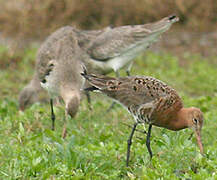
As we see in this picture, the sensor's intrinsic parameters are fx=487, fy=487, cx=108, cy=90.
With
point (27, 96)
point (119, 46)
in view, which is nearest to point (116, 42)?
point (119, 46)

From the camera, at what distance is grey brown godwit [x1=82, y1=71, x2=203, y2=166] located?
220 inches

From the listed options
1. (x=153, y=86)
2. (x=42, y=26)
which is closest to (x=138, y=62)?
(x=42, y=26)

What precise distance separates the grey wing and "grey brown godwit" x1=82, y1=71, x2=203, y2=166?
324 centimetres

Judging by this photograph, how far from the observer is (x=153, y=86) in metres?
5.73

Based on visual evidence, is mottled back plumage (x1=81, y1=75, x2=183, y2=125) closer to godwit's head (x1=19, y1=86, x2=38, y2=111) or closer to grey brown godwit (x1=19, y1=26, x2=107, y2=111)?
grey brown godwit (x1=19, y1=26, x2=107, y2=111)

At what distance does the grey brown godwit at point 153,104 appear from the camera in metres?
5.58

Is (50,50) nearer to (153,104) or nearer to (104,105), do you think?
(104,105)

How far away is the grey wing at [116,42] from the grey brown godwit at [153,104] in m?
3.24

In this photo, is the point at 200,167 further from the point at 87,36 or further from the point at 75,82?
the point at 87,36

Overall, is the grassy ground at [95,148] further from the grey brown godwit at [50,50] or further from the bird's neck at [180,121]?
the grey brown godwit at [50,50]

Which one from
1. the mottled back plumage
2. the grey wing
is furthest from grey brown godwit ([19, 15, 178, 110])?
the mottled back plumage

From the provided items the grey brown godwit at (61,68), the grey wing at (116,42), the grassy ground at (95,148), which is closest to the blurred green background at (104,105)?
the grassy ground at (95,148)

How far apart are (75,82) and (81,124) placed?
72cm

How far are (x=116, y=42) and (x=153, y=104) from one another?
3.78 metres
